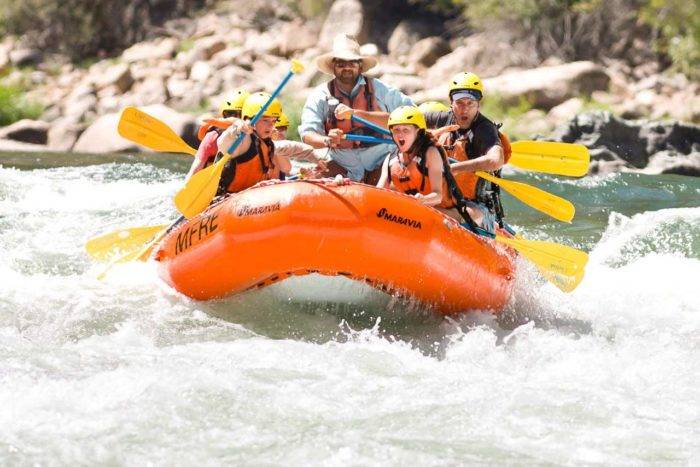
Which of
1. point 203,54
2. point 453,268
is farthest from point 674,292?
point 203,54

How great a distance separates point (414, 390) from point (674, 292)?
3.27 metres

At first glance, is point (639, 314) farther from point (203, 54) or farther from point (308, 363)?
point (203, 54)

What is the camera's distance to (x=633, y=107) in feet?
54.8

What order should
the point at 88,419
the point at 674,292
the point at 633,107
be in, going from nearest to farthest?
the point at 88,419 < the point at 674,292 < the point at 633,107

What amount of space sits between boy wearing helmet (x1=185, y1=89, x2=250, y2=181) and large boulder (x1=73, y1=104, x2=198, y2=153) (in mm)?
8921

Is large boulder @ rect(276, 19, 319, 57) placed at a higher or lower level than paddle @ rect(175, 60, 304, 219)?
lower

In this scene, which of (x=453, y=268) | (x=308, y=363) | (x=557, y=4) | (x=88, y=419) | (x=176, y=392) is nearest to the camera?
(x=88, y=419)

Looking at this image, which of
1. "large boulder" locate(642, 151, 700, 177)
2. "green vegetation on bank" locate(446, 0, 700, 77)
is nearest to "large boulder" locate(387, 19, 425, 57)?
"green vegetation on bank" locate(446, 0, 700, 77)

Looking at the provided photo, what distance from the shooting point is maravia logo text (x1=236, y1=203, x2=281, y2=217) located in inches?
219

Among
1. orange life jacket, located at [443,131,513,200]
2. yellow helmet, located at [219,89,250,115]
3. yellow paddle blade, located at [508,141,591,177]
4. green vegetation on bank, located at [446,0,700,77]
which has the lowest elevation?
green vegetation on bank, located at [446,0,700,77]

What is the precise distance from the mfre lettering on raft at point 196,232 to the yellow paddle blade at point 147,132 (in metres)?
0.90

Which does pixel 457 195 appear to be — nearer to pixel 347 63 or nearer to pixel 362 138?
pixel 362 138

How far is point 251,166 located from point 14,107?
1396 cm

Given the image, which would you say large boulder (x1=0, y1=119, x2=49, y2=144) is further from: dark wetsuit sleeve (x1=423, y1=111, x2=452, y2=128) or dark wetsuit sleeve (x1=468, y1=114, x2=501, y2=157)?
dark wetsuit sleeve (x1=468, y1=114, x2=501, y2=157)
